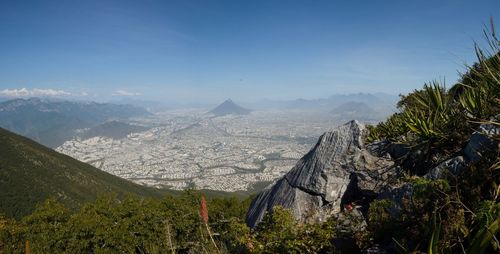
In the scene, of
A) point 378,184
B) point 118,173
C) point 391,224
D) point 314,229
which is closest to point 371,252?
point 391,224

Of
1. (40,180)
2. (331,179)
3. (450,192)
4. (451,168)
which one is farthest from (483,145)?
(40,180)

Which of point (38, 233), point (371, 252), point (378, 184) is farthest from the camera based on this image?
point (38, 233)

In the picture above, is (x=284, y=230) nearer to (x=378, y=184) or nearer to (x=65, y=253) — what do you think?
(x=378, y=184)

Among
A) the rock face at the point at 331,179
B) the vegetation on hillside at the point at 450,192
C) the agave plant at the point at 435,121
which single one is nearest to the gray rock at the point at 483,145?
the vegetation on hillside at the point at 450,192

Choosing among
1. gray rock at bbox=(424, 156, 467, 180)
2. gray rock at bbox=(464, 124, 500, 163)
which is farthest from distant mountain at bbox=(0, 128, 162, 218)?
gray rock at bbox=(464, 124, 500, 163)

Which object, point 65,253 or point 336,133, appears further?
point 65,253

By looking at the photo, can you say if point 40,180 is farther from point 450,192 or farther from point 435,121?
point 450,192

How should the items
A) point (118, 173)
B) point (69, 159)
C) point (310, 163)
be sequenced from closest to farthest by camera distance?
point (310, 163), point (69, 159), point (118, 173)
